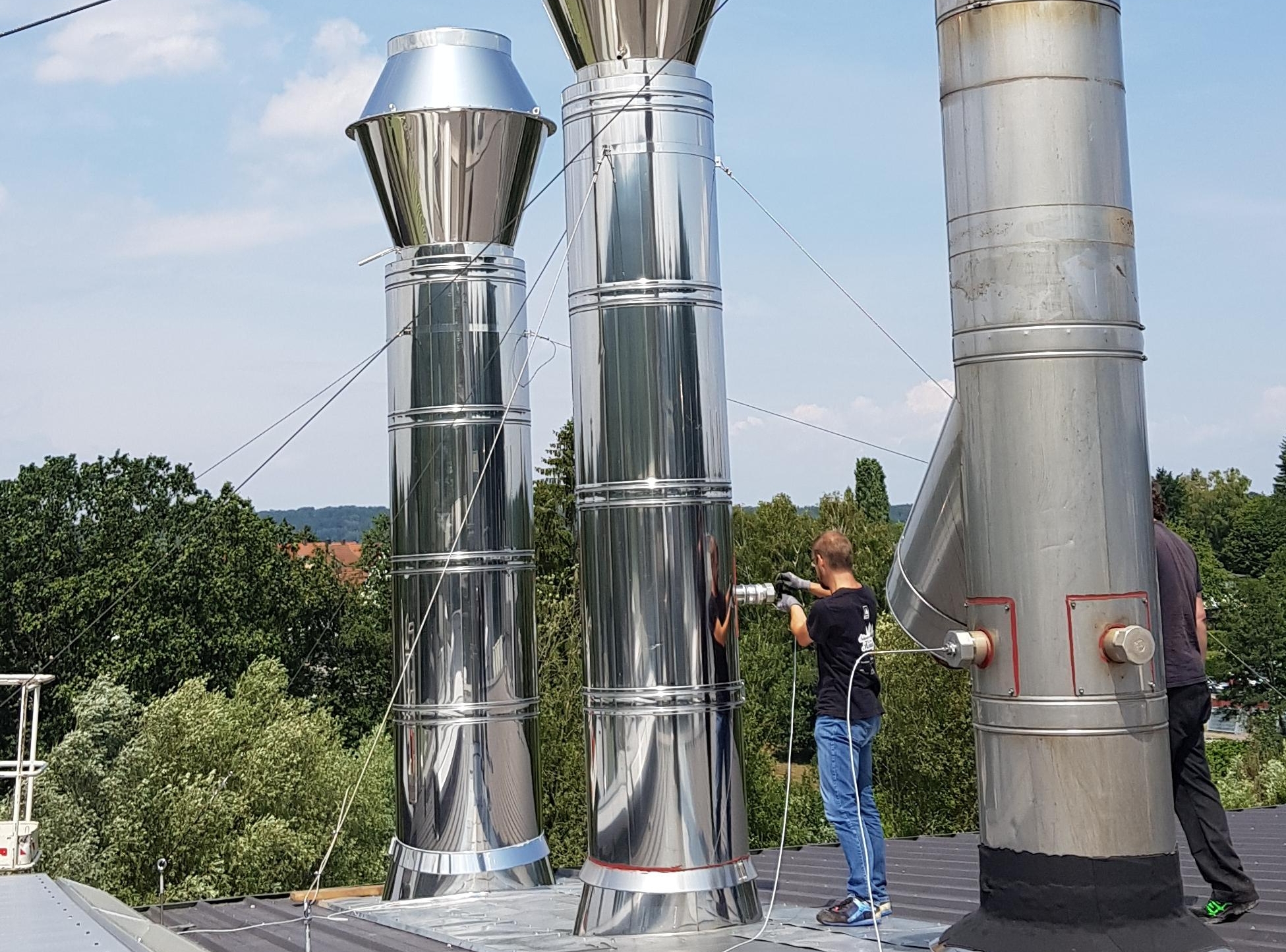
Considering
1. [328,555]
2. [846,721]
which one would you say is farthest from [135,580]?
[846,721]

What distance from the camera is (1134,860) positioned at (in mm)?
5320

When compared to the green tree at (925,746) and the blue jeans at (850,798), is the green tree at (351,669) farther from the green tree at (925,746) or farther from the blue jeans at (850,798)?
the blue jeans at (850,798)

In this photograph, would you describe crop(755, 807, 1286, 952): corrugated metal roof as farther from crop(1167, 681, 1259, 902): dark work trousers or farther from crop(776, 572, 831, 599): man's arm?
crop(776, 572, 831, 599): man's arm

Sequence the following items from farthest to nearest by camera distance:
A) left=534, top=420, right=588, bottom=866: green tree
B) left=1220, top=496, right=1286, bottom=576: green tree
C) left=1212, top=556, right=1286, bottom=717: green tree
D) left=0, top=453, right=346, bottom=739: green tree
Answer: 1. left=1220, top=496, right=1286, bottom=576: green tree
2. left=1212, top=556, right=1286, bottom=717: green tree
3. left=0, top=453, right=346, bottom=739: green tree
4. left=534, top=420, right=588, bottom=866: green tree

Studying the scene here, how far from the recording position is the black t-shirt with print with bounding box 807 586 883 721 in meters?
7.38

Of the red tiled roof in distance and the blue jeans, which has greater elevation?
the red tiled roof in distance

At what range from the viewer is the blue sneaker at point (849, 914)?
7.30 metres

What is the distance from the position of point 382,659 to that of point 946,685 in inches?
673

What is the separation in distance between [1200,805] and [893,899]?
223 centimetres

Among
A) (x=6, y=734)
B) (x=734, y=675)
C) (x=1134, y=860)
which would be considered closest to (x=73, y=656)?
(x=6, y=734)

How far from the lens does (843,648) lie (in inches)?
291

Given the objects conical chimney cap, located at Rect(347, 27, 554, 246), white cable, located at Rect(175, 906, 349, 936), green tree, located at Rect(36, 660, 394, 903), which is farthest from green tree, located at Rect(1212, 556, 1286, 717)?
white cable, located at Rect(175, 906, 349, 936)

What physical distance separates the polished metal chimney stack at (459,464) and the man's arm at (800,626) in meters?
3.13

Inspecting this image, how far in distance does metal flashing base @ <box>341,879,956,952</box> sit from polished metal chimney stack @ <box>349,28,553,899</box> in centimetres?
61
